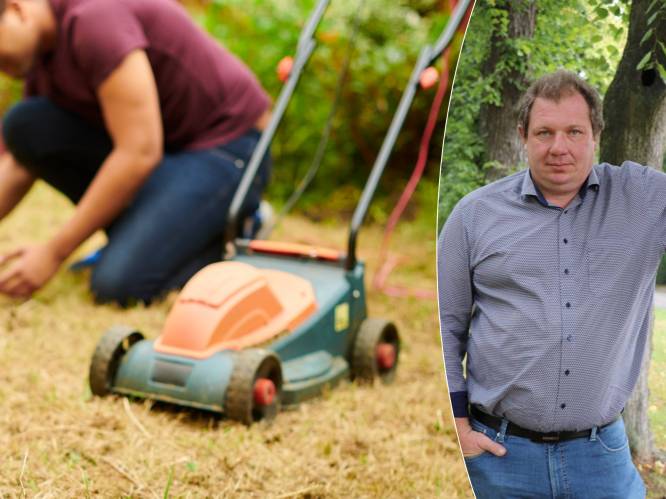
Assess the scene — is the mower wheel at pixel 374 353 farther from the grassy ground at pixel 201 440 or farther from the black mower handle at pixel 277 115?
the black mower handle at pixel 277 115

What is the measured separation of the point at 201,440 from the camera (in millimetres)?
1542

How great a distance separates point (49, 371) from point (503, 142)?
4.46 ft

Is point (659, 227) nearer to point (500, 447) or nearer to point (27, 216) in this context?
point (500, 447)

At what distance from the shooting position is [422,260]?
130 inches

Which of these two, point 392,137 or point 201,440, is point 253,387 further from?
point 392,137

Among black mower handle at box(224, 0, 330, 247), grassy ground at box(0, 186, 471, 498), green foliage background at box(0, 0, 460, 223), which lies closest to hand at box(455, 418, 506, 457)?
grassy ground at box(0, 186, 471, 498)

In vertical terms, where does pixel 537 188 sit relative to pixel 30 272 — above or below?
above

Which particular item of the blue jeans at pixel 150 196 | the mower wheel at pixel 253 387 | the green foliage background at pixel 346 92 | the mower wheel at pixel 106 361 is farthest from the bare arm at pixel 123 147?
the green foliage background at pixel 346 92

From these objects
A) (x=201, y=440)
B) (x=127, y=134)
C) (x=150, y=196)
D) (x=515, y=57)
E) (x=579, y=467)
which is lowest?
(x=201, y=440)

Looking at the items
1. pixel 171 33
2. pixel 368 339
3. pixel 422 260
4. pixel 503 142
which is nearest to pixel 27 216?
pixel 171 33

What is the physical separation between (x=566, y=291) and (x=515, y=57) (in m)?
0.25

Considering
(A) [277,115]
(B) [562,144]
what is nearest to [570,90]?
(B) [562,144]

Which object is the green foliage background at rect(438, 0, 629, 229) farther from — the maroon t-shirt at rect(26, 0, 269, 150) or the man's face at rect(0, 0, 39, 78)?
the man's face at rect(0, 0, 39, 78)

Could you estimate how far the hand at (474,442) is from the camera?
882 millimetres
